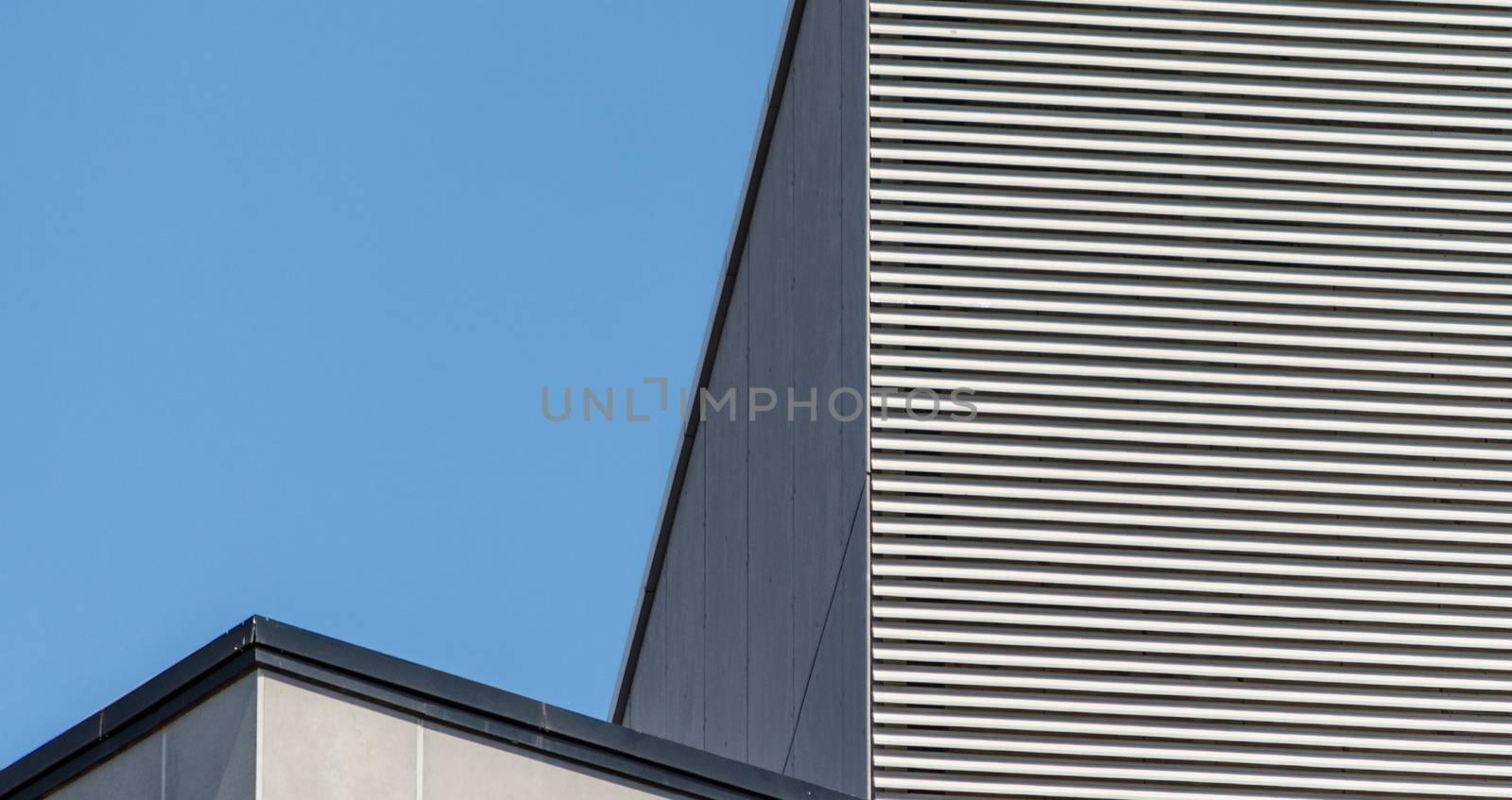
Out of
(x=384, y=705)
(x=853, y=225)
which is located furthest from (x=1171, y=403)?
(x=384, y=705)

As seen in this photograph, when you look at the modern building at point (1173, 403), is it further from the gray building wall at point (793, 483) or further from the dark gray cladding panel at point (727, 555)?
the dark gray cladding panel at point (727, 555)

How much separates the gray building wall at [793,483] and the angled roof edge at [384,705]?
2.55 m

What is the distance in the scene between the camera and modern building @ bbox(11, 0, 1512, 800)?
11008 mm

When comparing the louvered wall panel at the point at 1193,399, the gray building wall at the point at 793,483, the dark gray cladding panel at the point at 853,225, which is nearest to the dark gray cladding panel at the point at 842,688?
the gray building wall at the point at 793,483

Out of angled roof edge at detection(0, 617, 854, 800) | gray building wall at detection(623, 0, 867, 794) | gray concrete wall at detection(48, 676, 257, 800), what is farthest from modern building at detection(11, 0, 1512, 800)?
gray concrete wall at detection(48, 676, 257, 800)

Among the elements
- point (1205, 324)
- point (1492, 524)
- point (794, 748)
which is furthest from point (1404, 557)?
point (794, 748)

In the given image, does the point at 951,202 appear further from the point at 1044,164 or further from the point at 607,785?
the point at 607,785

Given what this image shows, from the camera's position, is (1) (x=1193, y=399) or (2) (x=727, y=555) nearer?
(1) (x=1193, y=399)

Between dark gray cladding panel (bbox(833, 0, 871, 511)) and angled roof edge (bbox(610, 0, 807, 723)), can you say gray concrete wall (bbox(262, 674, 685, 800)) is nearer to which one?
dark gray cladding panel (bbox(833, 0, 871, 511))

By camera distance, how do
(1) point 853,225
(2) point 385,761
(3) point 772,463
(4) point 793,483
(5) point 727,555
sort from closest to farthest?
(2) point 385,761 → (1) point 853,225 → (4) point 793,483 → (3) point 772,463 → (5) point 727,555

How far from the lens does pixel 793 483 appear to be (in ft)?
49.3

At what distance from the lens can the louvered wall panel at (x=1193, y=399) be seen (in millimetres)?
11008

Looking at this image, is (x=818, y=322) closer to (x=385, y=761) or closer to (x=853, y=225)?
(x=853, y=225)

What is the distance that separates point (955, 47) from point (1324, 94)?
2063 mm
